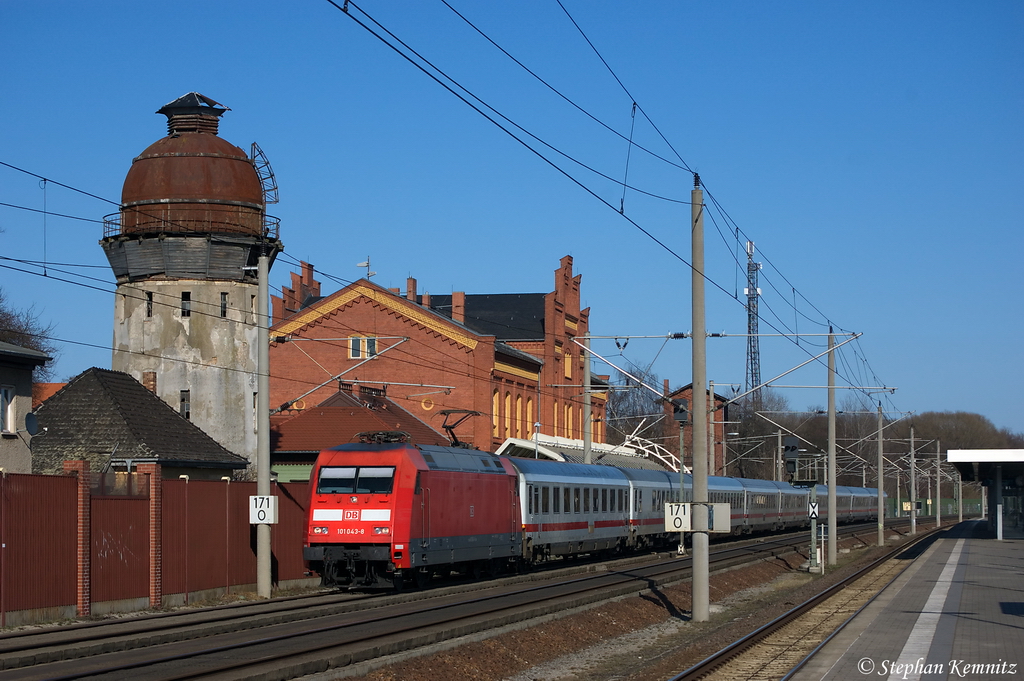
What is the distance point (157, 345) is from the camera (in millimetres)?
44188

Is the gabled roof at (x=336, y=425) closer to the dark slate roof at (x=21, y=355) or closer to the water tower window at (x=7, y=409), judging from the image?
the dark slate roof at (x=21, y=355)

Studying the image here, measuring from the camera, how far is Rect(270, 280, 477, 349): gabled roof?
59219 mm

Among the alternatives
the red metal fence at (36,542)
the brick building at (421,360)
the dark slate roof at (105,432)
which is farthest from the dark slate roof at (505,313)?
the red metal fence at (36,542)

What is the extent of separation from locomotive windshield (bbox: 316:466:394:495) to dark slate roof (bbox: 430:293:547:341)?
138ft

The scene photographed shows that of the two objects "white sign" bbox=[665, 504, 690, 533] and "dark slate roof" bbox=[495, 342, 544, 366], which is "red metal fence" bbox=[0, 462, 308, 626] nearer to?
"white sign" bbox=[665, 504, 690, 533]

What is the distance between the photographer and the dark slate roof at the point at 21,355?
92.4 ft

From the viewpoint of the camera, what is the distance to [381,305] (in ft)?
198

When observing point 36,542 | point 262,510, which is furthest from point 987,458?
point 36,542

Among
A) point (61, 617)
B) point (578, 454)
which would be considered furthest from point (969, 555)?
point (61, 617)

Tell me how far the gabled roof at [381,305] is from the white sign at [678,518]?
36.7 metres

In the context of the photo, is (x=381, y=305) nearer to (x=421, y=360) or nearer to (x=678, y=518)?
(x=421, y=360)

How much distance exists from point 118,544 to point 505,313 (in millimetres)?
52433

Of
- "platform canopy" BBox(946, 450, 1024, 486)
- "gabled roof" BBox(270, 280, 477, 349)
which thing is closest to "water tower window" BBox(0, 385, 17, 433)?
"gabled roof" BBox(270, 280, 477, 349)

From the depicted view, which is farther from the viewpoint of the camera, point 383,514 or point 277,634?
point 383,514
